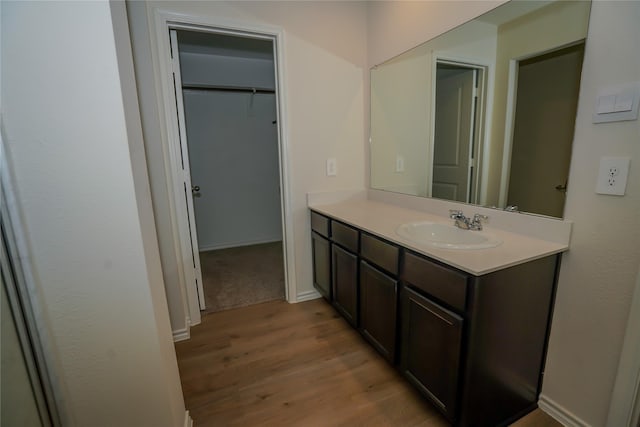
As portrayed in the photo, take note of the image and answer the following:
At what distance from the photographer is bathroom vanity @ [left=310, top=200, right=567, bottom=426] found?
1107 mm

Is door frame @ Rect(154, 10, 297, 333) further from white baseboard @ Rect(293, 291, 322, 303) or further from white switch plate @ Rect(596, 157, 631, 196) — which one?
white switch plate @ Rect(596, 157, 631, 196)

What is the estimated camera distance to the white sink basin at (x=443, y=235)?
140 centimetres

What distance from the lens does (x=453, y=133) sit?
6.13 feet

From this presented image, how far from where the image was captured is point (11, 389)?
79cm

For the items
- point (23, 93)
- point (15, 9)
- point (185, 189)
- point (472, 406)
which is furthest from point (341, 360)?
point (15, 9)

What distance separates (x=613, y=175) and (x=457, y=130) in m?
0.88

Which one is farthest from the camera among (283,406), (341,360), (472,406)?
(341,360)

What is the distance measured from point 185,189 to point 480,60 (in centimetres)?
206

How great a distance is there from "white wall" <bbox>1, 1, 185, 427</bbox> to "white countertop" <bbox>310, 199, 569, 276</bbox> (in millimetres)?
1090

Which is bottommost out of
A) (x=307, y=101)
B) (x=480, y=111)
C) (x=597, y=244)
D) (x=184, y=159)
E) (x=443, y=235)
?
(x=443, y=235)

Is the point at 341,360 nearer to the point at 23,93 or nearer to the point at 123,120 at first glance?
the point at 123,120

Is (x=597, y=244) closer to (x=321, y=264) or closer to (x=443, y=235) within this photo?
(x=443, y=235)

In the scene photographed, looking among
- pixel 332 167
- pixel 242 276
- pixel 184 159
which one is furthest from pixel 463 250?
pixel 242 276

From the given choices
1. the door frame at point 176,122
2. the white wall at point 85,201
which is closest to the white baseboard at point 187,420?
the white wall at point 85,201
